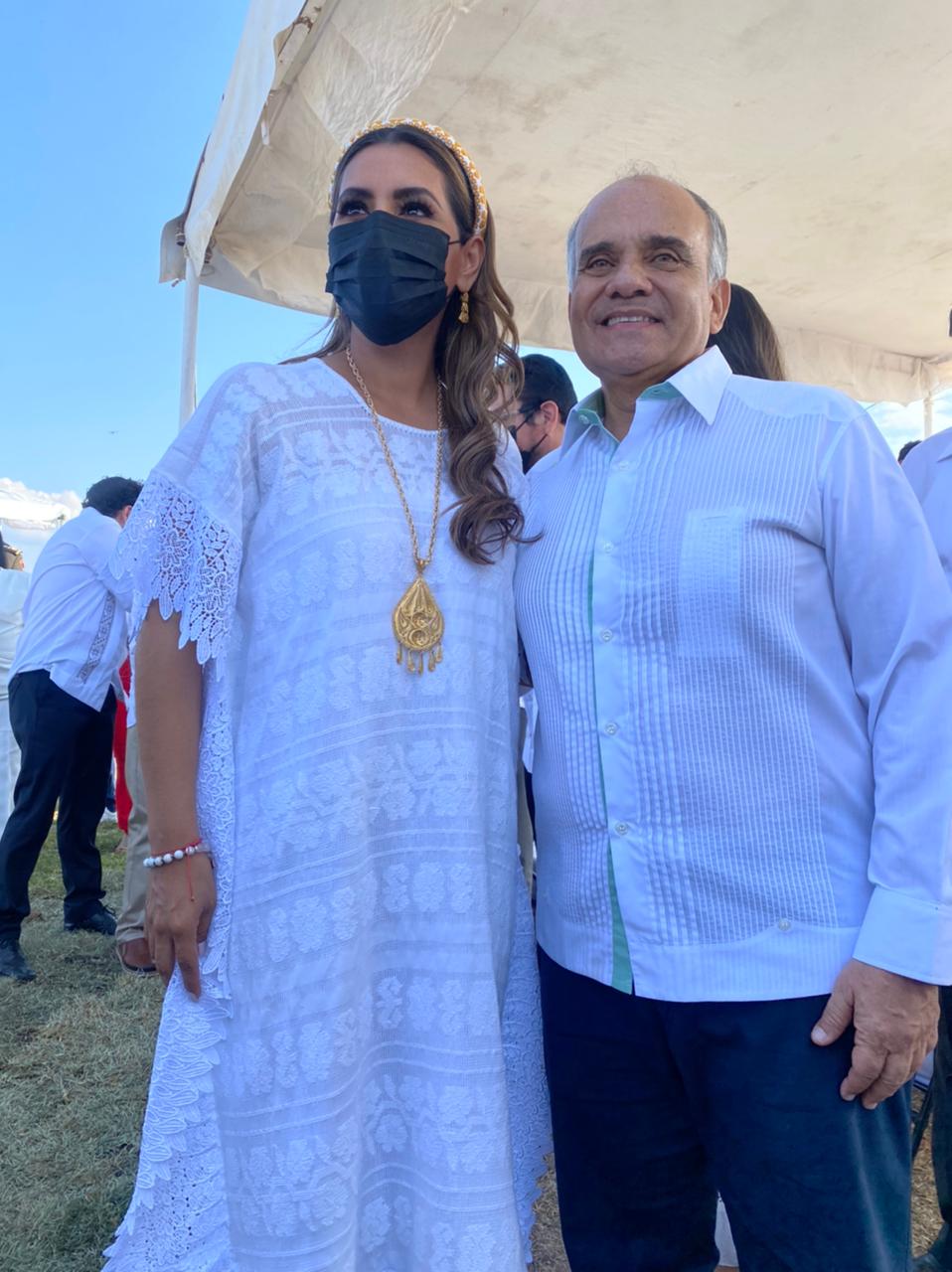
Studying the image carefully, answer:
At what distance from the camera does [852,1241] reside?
3.67 feet

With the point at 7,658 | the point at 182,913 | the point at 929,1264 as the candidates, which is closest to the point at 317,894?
the point at 182,913

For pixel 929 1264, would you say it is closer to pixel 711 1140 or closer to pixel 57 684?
pixel 711 1140

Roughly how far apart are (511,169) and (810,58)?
1231 mm

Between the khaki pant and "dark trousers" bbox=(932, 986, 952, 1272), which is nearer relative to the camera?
"dark trousers" bbox=(932, 986, 952, 1272)

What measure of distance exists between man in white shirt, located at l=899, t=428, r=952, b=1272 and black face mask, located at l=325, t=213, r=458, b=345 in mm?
1054

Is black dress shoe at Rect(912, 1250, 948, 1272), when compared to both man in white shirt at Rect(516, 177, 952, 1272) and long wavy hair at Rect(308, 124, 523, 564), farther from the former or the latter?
long wavy hair at Rect(308, 124, 523, 564)

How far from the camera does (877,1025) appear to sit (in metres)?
1.12

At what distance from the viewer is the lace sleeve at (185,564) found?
125cm

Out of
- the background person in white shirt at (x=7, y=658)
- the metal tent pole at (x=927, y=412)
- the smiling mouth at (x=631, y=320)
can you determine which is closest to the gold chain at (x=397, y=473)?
the smiling mouth at (x=631, y=320)

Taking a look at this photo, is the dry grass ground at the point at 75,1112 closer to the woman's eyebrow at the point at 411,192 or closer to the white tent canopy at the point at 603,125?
the woman's eyebrow at the point at 411,192

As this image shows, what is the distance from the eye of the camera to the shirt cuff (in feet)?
3.60

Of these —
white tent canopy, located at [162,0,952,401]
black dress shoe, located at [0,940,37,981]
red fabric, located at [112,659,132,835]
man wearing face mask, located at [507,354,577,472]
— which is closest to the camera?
white tent canopy, located at [162,0,952,401]

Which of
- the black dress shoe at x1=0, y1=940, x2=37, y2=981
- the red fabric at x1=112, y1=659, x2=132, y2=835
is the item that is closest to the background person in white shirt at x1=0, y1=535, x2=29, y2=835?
the red fabric at x1=112, y1=659, x2=132, y2=835

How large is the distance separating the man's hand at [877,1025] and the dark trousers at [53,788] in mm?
3874
